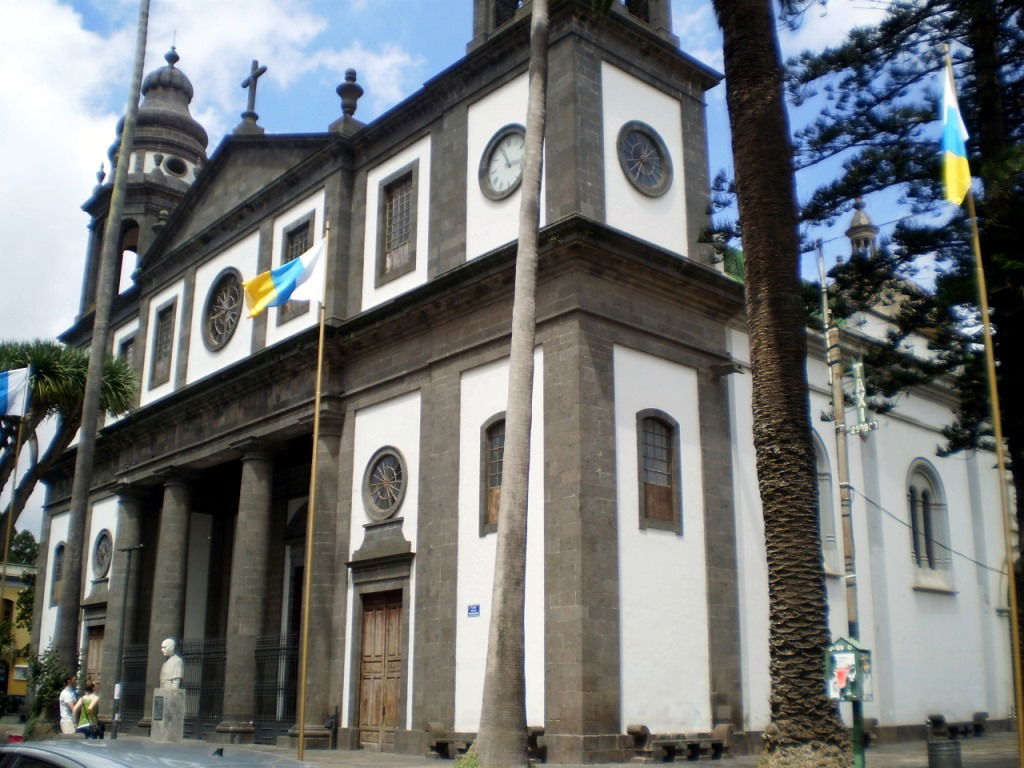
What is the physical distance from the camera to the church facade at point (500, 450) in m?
18.6

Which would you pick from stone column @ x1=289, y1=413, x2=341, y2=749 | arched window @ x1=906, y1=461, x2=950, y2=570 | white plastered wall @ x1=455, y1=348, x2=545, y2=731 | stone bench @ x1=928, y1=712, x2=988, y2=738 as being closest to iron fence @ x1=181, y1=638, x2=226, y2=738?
stone column @ x1=289, y1=413, x2=341, y2=749

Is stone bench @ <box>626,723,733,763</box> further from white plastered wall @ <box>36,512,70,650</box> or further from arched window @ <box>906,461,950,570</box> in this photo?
white plastered wall @ <box>36,512,70,650</box>

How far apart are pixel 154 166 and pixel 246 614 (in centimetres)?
2096

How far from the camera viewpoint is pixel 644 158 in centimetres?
2159

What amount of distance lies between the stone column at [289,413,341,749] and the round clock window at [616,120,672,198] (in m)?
8.16

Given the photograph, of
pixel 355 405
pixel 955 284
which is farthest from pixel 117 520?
pixel 955 284

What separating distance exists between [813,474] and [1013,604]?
17.9 feet

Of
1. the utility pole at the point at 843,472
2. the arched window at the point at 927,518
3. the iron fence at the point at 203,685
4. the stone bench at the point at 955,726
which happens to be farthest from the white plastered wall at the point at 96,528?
the stone bench at the point at 955,726

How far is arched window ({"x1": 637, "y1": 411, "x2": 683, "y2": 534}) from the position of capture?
19.3 meters

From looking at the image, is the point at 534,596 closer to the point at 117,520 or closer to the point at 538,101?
the point at 538,101

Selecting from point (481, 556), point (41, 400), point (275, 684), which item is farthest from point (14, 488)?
point (481, 556)

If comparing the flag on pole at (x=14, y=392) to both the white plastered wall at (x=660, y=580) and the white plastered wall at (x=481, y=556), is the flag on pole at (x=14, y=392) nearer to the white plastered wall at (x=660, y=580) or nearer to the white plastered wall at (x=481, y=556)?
the white plastered wall at (x=481, y=556)

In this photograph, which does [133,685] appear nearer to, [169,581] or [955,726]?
[169,581]

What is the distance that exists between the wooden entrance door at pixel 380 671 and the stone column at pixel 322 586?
845 mm
